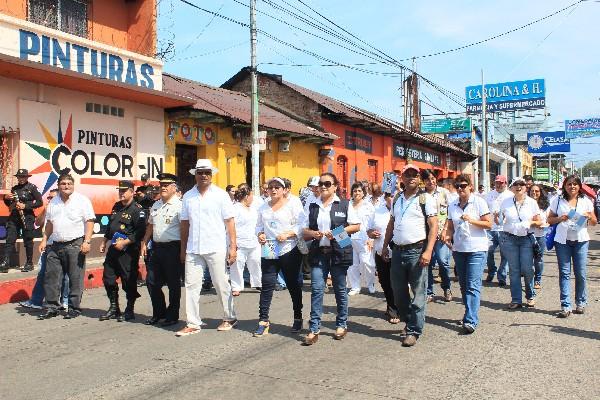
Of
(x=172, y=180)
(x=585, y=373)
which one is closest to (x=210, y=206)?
(x=172, y=180)

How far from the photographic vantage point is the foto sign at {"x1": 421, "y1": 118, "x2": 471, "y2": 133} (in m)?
48.2

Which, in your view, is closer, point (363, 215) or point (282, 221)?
point (282, 221)

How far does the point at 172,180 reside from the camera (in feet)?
21.9

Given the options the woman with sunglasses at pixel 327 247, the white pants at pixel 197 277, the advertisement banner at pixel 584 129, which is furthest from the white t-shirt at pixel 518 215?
the advertisement banner at pixel 584 129

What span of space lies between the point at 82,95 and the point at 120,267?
6.84m

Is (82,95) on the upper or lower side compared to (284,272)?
upper

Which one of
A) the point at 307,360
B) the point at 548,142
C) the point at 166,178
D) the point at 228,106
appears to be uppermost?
the point at 548,142

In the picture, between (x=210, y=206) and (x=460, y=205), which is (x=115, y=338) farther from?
(x=460, y=205)

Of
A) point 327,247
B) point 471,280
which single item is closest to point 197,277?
point 327,247

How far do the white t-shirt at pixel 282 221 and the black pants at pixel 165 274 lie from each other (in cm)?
110

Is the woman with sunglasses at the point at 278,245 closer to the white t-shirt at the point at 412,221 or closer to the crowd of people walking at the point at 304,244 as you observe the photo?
the crowd of people walking at the point at 304,244

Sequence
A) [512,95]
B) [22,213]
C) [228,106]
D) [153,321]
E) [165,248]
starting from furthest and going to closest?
[512,95] → [228,106] → [22,213] → [153,321] → [165,248]

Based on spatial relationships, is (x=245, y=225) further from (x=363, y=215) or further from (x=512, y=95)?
(x=512, y=95)

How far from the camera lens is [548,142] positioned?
56.7 meters
